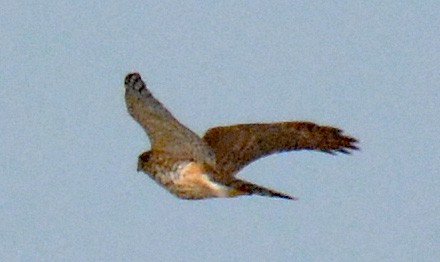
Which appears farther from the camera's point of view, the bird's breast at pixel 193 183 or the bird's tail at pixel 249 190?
the bird's breast at pixel 193 183

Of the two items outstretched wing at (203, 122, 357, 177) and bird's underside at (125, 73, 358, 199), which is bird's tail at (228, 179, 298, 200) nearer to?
bird's underside at (125, 73, 358, 199)

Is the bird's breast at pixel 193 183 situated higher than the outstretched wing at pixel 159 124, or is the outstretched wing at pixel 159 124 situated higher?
the outstretched wing at pixel 159 124

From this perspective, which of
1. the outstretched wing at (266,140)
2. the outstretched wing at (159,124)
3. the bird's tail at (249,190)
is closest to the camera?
the bird's tail at (249,190)

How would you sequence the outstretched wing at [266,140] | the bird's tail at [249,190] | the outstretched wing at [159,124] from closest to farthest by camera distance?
1. the bird's tail at [249,190]
2. the outstretched wing at [159,124]
3. the outstretched wing at [266,140]

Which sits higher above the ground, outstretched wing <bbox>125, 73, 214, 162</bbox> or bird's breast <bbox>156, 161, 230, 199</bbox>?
outstretched wing <bbox>125, 73, 214, 162</bbox>

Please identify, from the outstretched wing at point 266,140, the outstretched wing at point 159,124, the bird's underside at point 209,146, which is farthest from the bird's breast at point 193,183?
the outstretched wing at point 266,140

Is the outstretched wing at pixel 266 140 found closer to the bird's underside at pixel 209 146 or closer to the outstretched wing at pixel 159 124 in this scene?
the bird's underside at pixel 209 146

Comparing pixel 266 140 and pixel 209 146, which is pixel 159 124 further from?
pixel 266 140

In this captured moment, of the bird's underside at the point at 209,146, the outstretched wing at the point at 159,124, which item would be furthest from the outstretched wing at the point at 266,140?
the outstretched wing at the point at 159,124

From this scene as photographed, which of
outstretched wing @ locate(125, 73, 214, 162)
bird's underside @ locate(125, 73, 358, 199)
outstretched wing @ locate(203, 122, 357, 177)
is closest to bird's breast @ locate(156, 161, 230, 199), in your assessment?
bird's underside @ locate(125, 73, 358, 199)
